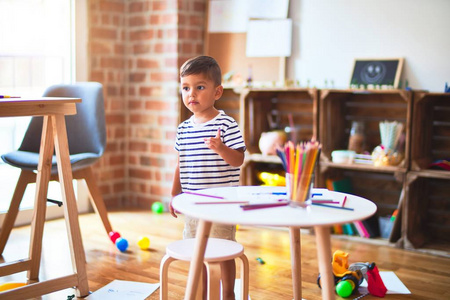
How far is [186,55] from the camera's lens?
409cm

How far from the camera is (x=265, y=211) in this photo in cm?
158

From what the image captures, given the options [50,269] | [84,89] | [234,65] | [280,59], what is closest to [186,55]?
[234,65]

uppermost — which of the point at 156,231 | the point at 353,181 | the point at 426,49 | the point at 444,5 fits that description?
the point at 444,5

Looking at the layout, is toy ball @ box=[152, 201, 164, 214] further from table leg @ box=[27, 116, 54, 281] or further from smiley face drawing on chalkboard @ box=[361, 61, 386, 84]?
smiley face drawing on chalkboard @ box=[361, 61, 386, 84]

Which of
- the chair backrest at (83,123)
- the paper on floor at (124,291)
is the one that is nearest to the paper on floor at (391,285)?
the paper on floor at (124,291)

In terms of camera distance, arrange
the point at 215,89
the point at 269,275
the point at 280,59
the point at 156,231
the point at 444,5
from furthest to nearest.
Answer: the point at 280,59 → the point at 156,231 → the point at 444,5 → the point at 269,275 → the point at 215,89

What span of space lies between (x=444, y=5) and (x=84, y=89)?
2.03 metres

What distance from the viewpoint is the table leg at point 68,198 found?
94.9 inches

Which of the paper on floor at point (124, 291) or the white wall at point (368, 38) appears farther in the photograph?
the white wall at point (368, 38)

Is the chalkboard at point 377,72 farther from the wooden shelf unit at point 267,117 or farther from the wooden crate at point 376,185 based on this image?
the wooden crate at point 376,185

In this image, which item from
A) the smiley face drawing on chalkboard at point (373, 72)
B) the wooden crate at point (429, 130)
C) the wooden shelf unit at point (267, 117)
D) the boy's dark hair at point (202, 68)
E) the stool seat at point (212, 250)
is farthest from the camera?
the wooden shelf unit at point (267, 117)

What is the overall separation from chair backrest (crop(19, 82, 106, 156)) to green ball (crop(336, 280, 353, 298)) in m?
1.46

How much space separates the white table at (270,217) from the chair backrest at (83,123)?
1.58m

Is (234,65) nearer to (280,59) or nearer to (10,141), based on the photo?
(280,59)
